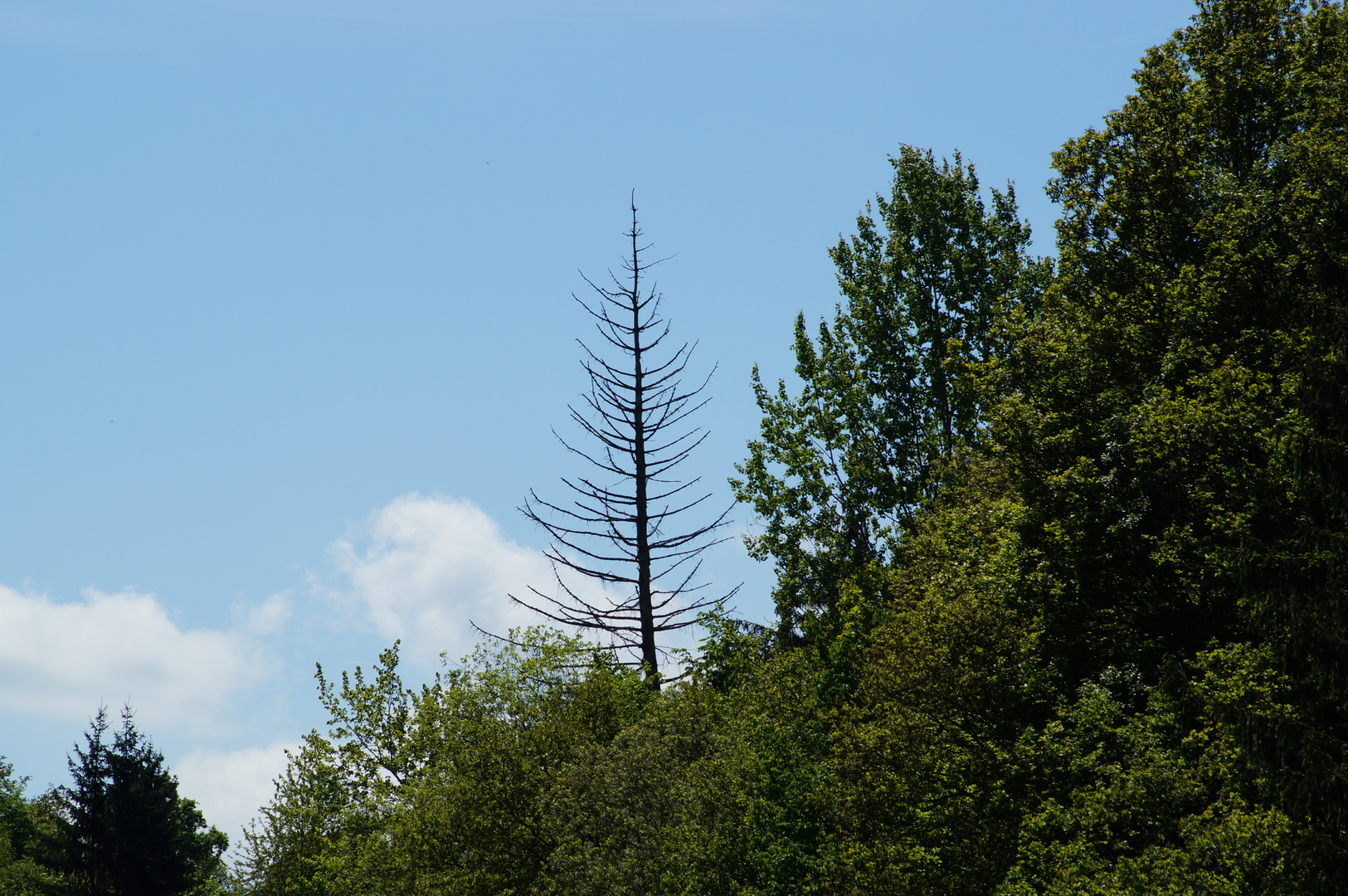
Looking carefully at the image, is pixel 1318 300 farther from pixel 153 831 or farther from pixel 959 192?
pixel 153 831

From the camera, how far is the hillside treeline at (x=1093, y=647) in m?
17.2

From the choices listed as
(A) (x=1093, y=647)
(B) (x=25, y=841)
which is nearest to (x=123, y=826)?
(B) (x=25, y=841)

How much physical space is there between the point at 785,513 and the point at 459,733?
43.5ft

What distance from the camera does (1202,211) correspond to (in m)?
23.6

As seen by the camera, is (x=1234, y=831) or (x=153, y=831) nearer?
(x=1234, y=831)

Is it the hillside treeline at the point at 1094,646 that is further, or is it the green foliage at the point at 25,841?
the green foliage at the point at 25,841

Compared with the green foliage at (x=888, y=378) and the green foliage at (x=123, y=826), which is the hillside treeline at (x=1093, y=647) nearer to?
the green foliage at (x=888, y=378)

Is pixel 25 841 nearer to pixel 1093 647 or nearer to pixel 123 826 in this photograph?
pixel 123 826

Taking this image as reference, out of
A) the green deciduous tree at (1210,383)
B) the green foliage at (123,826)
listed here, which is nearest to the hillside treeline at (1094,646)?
the green deciduous tree at (1210,383)

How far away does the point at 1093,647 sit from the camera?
901 inches

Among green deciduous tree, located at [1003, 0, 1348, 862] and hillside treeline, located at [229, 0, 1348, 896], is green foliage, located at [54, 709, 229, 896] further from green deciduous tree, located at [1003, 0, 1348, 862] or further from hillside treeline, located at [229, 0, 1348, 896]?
green deciduous tree, located at [1003, 0, 1348, 862]

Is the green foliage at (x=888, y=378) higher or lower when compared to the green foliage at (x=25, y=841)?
higher

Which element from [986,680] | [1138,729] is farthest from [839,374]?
[1138,729]

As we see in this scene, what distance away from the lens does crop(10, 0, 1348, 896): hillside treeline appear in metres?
17.2
